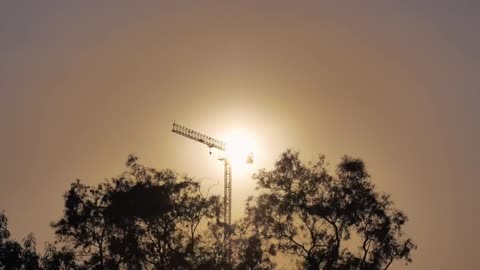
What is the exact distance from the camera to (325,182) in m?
69.1

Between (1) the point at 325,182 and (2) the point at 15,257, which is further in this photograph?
(1) the point at 325,182

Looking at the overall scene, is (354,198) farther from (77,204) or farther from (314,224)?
(77,204)

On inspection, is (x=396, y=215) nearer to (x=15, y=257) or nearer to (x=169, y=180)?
(x=169, y=180)

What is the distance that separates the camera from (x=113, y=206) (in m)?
68.6

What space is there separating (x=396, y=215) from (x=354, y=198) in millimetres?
3843

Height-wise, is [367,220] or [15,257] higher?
[367,220]

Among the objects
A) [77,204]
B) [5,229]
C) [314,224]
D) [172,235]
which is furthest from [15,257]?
[314,224]

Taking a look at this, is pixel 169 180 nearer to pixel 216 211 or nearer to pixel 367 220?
pixel 216 211

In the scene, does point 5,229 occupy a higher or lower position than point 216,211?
lower

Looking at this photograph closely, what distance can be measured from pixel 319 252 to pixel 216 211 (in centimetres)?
951

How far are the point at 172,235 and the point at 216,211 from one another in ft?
14.8

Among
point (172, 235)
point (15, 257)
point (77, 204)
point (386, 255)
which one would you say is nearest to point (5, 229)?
point (15, 257)

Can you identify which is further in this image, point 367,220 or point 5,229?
point 367,220

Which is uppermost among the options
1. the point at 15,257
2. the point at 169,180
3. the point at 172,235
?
the point at 169,180
